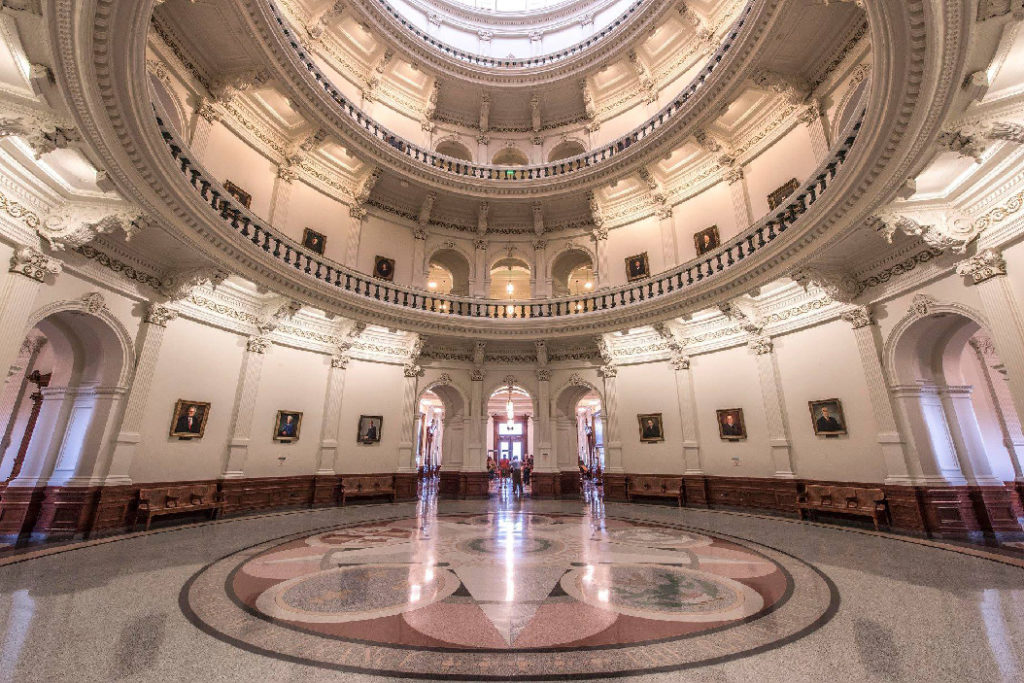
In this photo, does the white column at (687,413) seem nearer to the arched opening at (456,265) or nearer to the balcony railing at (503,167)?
the balcony railing at (503,167)

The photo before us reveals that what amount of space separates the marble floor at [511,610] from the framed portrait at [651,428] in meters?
5.38

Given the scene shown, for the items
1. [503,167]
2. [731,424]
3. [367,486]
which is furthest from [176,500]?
[503,167]

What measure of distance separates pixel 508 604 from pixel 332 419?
9143 mm

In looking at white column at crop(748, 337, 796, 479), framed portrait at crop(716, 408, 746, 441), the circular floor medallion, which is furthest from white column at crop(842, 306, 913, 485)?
the circular floor medallion

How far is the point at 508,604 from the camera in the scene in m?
4.00

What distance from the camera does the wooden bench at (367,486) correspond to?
11289 mm

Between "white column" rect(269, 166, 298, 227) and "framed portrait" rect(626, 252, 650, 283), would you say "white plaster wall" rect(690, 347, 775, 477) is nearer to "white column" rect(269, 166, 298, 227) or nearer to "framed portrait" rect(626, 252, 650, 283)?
"framed portrait" rect(626, 252, 650, 283)

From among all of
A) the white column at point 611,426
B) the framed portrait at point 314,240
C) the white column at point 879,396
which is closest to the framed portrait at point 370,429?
the framed portrait at point 314,240

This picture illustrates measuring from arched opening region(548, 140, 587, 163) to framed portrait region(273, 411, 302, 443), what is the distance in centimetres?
1259

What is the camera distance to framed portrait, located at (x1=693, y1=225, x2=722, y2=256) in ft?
39.3

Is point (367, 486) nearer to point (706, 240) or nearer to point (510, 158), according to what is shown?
point (706, 240)

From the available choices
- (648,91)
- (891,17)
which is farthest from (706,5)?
(891,17)

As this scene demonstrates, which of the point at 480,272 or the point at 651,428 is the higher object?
the point at 480,272

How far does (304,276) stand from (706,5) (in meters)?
13.9
